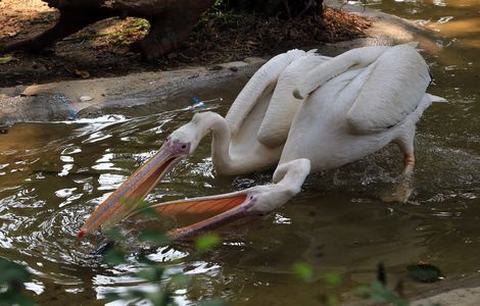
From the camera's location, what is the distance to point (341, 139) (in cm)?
443

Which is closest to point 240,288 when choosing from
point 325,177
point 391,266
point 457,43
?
point 391,266

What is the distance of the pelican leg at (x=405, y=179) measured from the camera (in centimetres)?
443

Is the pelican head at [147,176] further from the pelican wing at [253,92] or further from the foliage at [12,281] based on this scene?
the foliage at [12,281]

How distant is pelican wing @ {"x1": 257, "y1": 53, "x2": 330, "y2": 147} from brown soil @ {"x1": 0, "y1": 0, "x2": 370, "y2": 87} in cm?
218

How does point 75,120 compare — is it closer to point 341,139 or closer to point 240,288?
point 341,139

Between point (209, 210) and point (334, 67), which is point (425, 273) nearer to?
point (209, 210)

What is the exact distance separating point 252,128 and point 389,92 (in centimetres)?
86

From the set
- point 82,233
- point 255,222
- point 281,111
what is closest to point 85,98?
point 281,111

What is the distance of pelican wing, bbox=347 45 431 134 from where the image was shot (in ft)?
14.4

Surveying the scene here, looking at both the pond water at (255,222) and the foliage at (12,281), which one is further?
the pond water at (255,222)

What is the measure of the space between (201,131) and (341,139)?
2.55ft

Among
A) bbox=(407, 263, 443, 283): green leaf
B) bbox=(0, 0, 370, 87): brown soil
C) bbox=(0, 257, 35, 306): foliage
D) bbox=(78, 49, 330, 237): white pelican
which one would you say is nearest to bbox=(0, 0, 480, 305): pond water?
bbox=(407, 263, 443, 283): green leaf

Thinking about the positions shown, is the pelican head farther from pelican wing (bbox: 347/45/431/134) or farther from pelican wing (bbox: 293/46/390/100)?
pelican wing (bbox: 347/45/431/134)

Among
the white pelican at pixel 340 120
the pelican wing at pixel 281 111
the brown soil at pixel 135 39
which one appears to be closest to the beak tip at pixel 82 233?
the white pelican at pixel 340 120
